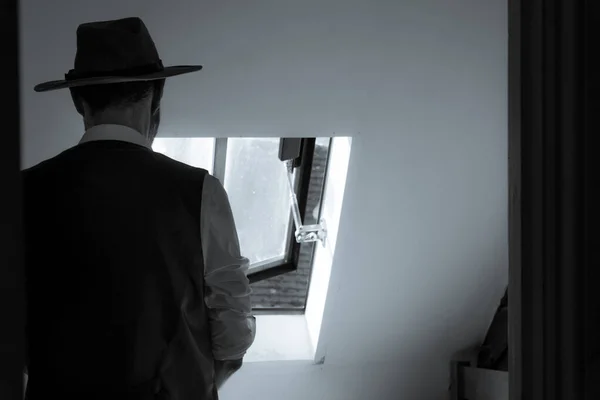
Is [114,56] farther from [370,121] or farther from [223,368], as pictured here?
[370,121]

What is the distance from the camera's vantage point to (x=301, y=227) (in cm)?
253

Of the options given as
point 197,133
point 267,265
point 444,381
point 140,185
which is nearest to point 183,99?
point 197,133

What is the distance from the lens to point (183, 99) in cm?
188

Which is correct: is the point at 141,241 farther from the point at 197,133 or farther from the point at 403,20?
the point at 403,20

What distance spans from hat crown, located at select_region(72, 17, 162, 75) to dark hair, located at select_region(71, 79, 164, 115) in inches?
1.1

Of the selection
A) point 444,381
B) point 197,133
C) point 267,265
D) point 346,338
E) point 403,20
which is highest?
point 403,20

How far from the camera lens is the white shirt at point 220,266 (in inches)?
55.5

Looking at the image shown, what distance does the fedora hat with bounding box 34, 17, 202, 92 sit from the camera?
4.65 feet

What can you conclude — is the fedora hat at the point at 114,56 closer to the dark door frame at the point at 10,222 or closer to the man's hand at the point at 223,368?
the man's hand at the point at 223,368
